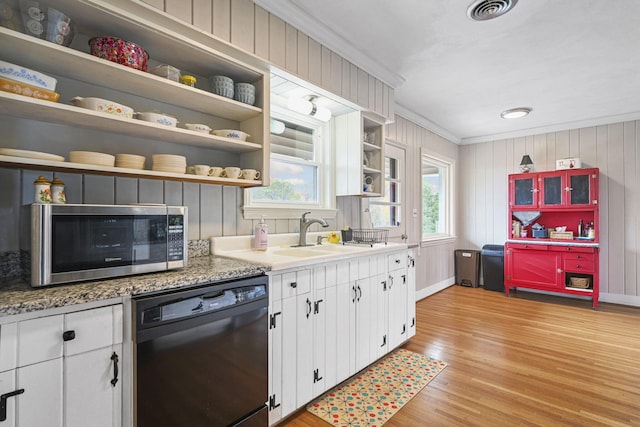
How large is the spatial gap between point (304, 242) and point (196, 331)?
4.16 ft

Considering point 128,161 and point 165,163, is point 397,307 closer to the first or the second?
point 165,163

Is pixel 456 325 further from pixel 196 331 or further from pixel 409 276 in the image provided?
pixel 196 331

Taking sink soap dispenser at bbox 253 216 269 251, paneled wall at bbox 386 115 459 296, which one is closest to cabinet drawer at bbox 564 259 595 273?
Answer: paneled wall at bbox 386 115 459 296

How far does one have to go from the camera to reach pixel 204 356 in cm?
136

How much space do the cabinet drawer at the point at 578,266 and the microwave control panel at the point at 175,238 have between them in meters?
4.99

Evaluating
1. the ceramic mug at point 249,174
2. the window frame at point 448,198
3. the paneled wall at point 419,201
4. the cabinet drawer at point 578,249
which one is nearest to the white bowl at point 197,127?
the ceramic mug at point 249,174

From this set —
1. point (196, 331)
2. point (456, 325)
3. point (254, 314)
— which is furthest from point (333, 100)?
point (456, 325)

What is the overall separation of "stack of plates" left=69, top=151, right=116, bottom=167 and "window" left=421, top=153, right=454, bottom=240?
4.54m

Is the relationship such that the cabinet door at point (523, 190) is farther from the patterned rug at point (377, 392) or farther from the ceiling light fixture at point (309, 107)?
the ceiling light fixture at point (309, 107)

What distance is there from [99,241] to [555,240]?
5.35 m

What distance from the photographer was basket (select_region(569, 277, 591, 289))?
4.24 metres

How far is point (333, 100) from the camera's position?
2.63m

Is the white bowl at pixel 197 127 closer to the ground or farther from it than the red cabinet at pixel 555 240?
farther from it

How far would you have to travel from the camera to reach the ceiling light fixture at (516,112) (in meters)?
4.08
